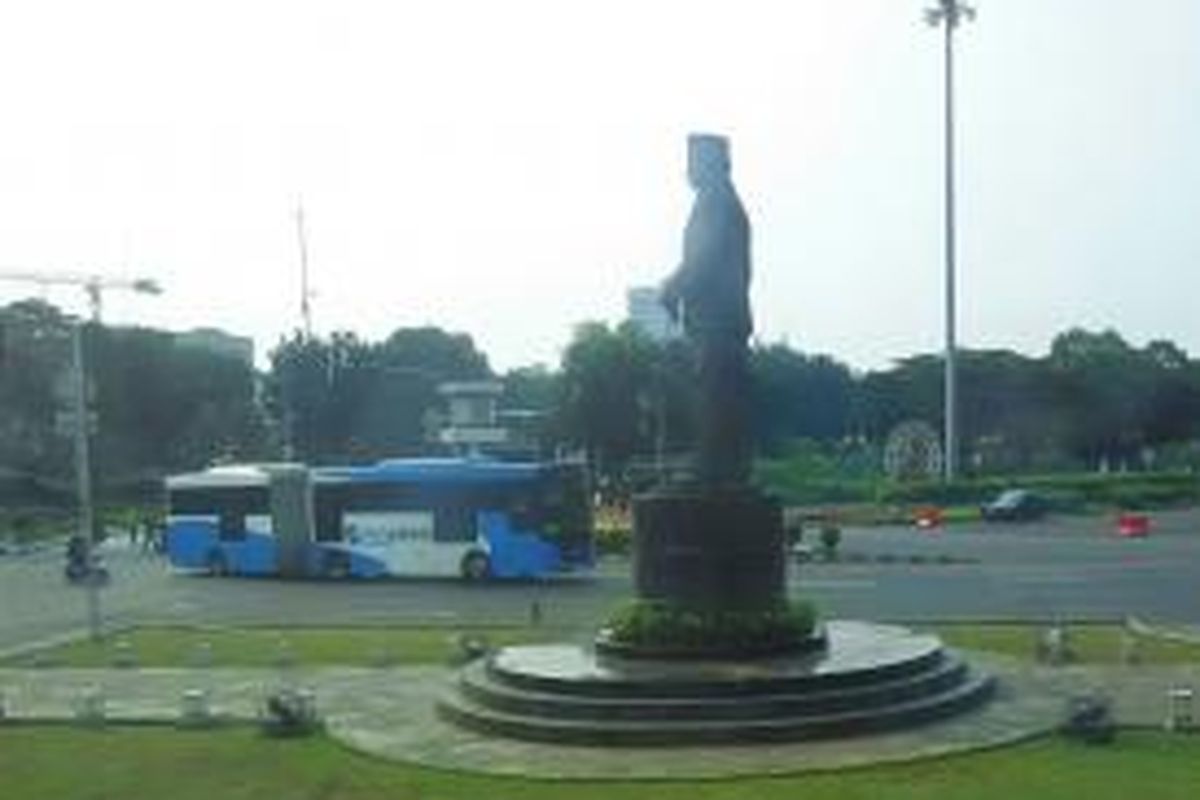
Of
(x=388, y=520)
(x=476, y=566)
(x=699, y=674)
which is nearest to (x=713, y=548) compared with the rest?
(x=699, y=674)

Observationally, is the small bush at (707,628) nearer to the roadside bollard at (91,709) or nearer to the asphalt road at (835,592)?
the roadside bollard at (91,709)

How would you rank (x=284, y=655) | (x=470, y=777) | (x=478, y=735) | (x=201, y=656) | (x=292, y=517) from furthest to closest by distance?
(x=292, y=517)
(x=201, y=656)
(x=284, y=655)
(x=478, y=735)
(x=470, y=777)

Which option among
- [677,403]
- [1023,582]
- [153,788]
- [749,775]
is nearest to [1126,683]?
[749,775]

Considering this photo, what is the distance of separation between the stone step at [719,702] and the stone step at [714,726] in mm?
70

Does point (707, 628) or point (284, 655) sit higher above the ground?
point (707, 628)

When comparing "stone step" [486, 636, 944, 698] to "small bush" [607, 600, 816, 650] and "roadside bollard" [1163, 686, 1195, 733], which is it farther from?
"roadside bollard" [1163, 686, 1195, 733]

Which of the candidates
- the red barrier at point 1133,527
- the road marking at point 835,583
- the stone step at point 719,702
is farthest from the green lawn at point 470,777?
the red barrier at point 1133,527

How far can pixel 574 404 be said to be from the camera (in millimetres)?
86438

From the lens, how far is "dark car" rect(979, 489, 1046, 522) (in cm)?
6306

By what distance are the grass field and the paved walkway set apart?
3.34 feet

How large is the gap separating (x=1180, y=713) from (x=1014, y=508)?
43.7 m

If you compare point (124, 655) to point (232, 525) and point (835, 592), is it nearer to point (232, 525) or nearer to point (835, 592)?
point (835, 592)

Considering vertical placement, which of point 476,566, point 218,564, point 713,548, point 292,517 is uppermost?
point 713,548

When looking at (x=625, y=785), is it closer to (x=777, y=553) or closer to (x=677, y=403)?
(x=777, y=553)
